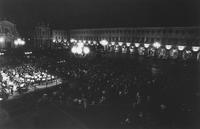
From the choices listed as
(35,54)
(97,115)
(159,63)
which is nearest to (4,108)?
(97,115)

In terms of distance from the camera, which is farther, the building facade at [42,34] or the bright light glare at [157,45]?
the building facade at [42,34]

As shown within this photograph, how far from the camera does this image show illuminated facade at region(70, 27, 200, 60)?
138 ft

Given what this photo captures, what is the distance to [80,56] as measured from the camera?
141 feet

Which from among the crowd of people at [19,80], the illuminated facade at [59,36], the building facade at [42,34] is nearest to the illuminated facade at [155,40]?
the illuminated facade at [59,36]

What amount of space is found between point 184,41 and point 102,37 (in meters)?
25.0

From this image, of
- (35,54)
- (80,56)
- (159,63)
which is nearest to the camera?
(159,63)

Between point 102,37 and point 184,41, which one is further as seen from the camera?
point 102,37

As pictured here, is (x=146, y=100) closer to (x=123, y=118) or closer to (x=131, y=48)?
(x=123, y=118)

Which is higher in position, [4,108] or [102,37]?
[102,37]

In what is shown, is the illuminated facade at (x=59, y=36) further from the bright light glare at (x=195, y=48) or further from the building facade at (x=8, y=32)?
the bright light glare at (x=195, y=48)

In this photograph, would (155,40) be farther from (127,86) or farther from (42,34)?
(42,34)

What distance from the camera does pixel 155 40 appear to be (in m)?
49.1

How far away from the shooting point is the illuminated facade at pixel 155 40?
138 ft

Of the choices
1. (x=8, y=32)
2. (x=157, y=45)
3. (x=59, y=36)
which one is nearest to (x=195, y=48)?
(x=157, y=45)
